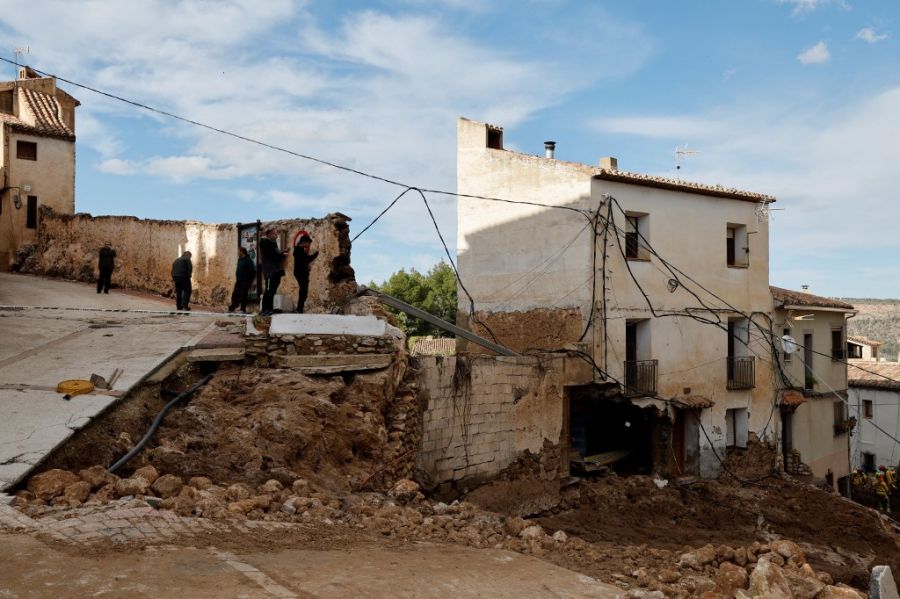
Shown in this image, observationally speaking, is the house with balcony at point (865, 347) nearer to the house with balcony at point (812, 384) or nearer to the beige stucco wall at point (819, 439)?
the house with balcony at point (812, 384)

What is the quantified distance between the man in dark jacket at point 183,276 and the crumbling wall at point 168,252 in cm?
151

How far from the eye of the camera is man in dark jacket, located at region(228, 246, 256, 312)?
1483cm

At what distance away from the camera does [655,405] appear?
65.5 ft

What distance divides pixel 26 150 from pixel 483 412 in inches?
786

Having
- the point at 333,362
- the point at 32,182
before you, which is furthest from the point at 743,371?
the point at 32,182

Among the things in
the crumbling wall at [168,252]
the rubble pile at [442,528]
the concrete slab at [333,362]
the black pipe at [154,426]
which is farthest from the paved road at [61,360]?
the crumbling wall at [168,252]

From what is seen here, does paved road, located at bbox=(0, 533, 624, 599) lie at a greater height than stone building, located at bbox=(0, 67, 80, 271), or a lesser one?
lesser

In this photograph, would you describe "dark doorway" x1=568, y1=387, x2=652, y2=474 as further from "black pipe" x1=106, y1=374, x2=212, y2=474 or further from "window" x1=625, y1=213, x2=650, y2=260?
"black pipe" x1=106, y1=374, x2=212, y2=474

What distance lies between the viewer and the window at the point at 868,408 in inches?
1396

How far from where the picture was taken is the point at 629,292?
1981 centimetres

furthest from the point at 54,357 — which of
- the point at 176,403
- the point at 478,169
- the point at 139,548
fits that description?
the point at 478,169

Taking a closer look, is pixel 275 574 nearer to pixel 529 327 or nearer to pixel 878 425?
pixel 529 327

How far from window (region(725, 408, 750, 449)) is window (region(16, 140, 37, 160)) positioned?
78.8 ft

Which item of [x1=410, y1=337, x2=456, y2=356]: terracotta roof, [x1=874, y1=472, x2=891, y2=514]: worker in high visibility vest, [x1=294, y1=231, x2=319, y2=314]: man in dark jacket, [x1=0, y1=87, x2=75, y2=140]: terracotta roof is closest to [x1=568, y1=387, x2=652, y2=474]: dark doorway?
[x1=294, y1=231, x2=319, y2=314]: man in dark jacket
